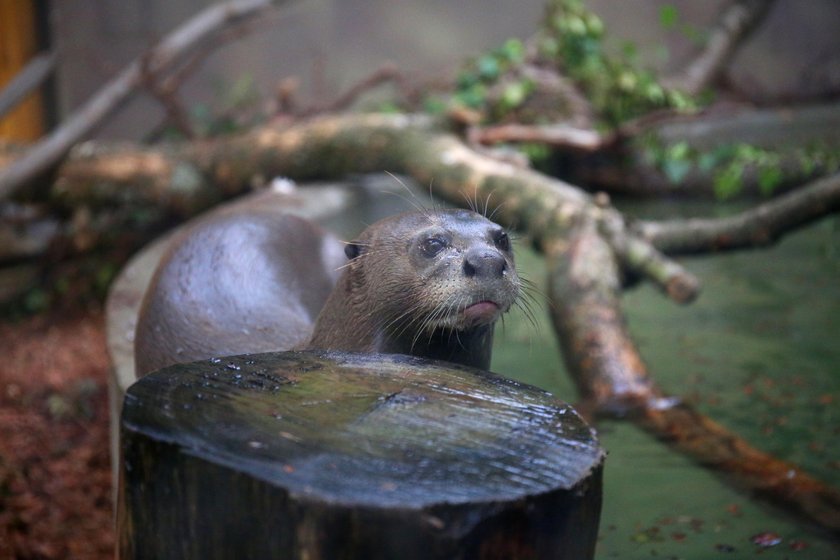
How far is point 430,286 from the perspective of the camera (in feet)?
6.11

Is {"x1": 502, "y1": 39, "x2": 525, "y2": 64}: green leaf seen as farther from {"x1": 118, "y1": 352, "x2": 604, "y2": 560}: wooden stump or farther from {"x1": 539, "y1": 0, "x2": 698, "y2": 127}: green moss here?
{"x1": 118, "y1": 352, "x2": 604, "y2": 560}: wooden stump

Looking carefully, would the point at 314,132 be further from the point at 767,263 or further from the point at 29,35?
the point at 29,35

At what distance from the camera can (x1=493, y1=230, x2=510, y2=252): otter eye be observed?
76.4 inches

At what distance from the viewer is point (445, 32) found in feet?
26.4

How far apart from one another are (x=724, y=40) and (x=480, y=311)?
23.2ft

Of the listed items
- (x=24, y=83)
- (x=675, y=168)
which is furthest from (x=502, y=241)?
(x=24, y=83)

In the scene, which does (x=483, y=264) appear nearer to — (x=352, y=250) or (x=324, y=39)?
(x=352, y=250)

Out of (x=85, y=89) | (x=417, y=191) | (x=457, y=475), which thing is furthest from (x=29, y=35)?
(x=457, y=475)

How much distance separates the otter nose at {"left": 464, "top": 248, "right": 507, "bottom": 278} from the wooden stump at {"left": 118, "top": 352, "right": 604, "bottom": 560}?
0.98 feet

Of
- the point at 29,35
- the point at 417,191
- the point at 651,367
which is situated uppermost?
the point at 29,35

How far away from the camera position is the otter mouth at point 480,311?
1.82 meters

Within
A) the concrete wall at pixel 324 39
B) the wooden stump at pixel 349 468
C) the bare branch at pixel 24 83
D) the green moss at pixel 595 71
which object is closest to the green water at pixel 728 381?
the wooden stump at pixel 349 468

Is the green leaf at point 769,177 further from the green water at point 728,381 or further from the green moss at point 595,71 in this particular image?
the green moss at point 595,71

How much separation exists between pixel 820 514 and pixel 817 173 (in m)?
3.28
